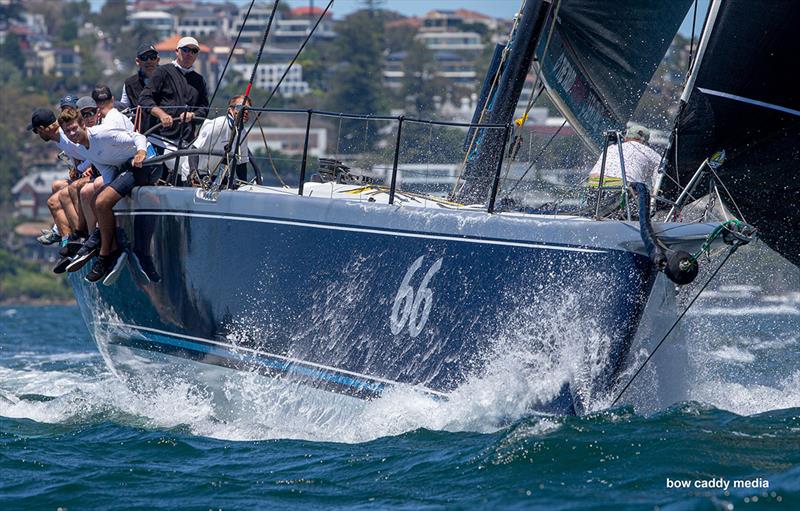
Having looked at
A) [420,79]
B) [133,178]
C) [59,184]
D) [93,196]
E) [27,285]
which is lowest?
[27,285]

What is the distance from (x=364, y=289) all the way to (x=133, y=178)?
2.17m

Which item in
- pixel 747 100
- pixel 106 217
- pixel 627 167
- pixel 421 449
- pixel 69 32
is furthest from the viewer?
pixel 69 32

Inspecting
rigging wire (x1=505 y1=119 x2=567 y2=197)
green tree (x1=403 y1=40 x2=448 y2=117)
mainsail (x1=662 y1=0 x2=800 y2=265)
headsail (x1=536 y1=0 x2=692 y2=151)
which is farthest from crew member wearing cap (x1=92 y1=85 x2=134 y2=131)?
green tree (x1=403 y1=40 x2=448 y2=117)

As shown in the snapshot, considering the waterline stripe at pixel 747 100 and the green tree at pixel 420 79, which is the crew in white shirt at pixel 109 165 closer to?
the waterline stripe at pixel 747 100

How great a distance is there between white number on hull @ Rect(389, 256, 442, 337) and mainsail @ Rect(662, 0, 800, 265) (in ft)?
→ 4.53

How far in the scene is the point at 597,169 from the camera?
7324mm

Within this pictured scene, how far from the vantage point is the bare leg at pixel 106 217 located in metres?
8.34

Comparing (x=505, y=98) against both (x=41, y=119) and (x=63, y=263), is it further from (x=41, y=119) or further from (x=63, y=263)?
(x=63, y=263)

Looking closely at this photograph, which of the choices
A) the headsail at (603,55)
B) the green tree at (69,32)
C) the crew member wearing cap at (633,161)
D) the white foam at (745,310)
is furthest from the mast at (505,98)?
the green tree at (69,32)

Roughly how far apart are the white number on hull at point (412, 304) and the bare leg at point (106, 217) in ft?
7.95

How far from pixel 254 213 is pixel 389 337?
1252mm

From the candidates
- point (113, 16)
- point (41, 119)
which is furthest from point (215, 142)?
point (113, 16)

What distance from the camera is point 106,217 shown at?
27.7 ft

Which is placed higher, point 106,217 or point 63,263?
point 106,217
